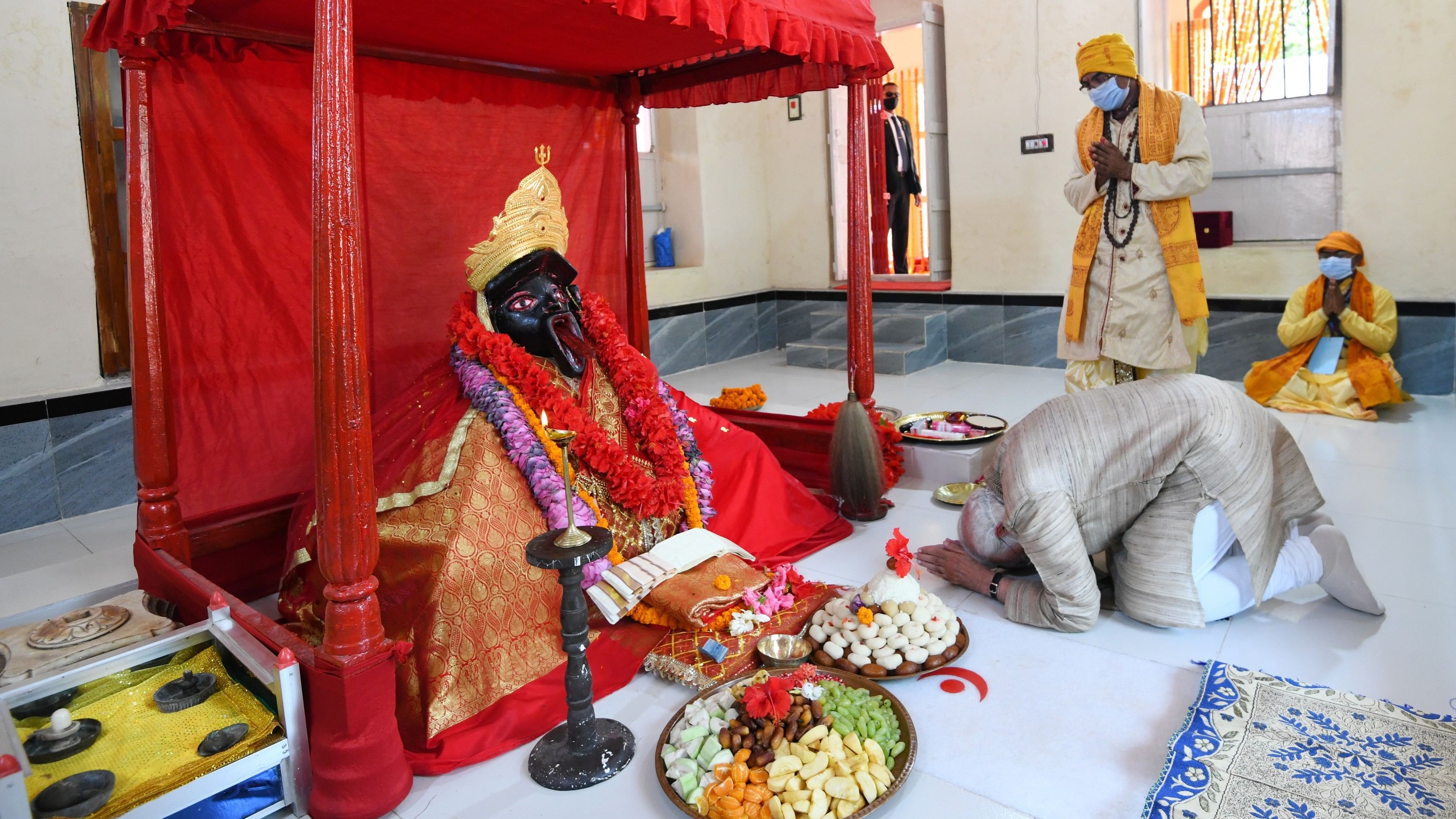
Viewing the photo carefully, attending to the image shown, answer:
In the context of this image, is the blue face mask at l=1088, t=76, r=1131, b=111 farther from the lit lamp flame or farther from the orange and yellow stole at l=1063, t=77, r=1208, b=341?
the lit lamp flame

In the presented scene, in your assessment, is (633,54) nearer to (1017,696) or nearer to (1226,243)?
(1017,696)

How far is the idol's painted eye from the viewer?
3.58 m

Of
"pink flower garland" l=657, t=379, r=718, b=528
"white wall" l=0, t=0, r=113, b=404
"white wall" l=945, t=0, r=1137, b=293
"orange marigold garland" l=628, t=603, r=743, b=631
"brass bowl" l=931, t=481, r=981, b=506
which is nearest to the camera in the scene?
"orange marigold garland" l=628, t=603, r=743, b=631

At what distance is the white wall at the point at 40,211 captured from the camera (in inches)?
174

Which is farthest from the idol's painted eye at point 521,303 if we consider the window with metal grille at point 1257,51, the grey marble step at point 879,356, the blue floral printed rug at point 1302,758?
the window with metal grille at point 1257,51

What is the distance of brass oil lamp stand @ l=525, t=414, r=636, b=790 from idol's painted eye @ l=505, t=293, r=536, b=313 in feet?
3.88

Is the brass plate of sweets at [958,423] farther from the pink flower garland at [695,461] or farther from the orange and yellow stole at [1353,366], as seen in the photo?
the orange and yellow stole at [1353,366]

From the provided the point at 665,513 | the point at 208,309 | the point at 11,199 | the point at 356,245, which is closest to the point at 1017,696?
the point at 665,513

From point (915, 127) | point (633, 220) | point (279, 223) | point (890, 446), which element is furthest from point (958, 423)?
point (915, 127)

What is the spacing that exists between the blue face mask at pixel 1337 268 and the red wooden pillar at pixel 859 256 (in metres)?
3.35

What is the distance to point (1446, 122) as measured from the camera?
594cm

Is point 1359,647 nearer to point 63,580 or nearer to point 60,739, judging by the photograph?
point 60,739

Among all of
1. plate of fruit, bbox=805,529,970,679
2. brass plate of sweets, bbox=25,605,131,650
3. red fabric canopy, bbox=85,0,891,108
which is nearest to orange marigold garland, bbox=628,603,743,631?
plate of fruit, bbox=805,529,970,679

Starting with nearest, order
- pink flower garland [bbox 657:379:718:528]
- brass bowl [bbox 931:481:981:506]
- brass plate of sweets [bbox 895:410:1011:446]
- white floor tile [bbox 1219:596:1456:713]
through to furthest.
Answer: white floor tile [bbox 1219:596:1456:713], pink flower garland [bbox 657:379:718:528], brass bowl [bbox 931:481:981:506], brass plate of sweets [bbox 895:410:1011:446]
